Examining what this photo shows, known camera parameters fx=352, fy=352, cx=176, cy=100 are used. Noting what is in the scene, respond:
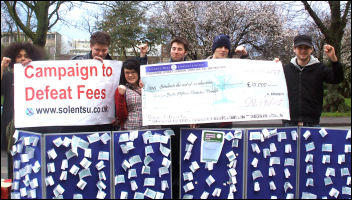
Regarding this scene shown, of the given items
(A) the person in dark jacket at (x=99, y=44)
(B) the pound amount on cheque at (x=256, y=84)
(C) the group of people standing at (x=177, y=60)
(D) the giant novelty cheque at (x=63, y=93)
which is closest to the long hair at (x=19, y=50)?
(C) the group of people standing at (x=177, y=60)

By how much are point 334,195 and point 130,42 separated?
14.2 m

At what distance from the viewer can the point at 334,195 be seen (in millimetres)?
3822

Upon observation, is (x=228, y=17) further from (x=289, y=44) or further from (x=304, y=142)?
(x=304, y=142)

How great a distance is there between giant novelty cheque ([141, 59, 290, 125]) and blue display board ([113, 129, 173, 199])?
192 millimetres

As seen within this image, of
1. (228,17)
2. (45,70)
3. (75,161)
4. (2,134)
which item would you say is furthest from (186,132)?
(228,17)

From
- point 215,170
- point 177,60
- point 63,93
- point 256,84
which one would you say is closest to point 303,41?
point 256,84

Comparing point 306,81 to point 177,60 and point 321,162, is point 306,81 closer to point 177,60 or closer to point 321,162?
point 321,162

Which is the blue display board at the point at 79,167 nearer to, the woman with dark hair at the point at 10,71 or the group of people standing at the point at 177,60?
the group of people standing at the point at 177,60

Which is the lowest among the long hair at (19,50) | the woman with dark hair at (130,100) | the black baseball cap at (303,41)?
the woman with dark hair at (130,100)

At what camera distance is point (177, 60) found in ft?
13.5

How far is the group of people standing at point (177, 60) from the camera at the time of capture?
151 inches

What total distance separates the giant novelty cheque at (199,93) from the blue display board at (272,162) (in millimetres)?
257

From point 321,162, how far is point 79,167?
2.58m

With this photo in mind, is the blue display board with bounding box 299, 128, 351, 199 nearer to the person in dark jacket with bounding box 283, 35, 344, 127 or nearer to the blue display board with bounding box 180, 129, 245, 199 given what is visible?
the person in dark jacket with bounding box 283, 35, 344, 127
